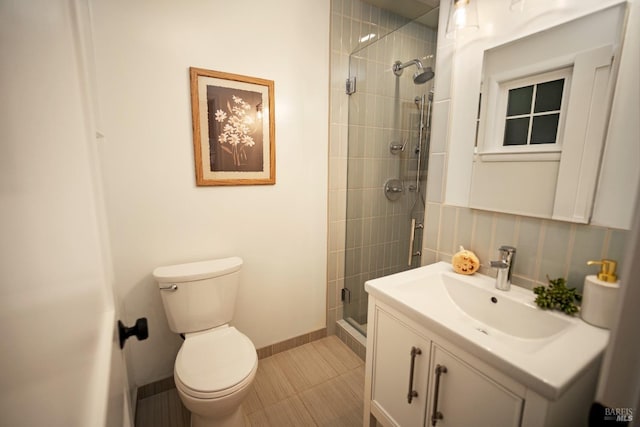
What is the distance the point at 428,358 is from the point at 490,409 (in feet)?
0.69

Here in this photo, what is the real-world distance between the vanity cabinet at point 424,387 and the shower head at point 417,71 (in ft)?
4.69

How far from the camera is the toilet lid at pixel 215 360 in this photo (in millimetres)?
1180

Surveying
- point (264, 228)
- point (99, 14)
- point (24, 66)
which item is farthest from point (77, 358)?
point (99, 14)

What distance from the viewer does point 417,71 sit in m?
1.76

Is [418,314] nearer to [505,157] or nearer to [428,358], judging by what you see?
[428,358]

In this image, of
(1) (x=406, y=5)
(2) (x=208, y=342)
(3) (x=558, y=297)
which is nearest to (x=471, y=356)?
(3) (x=558, y=297)

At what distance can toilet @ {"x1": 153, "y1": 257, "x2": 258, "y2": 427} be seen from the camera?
1168 mm

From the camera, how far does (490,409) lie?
791 millimetres

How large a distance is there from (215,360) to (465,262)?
1.29 m

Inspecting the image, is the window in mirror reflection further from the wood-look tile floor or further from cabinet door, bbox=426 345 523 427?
the wood-look tile floor

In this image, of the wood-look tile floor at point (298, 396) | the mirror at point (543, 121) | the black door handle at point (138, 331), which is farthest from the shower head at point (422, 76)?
the wood-look tile floor at point (298, 396)

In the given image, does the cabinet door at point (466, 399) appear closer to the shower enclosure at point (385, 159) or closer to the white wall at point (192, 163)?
the shower enclosure at point (385, 159)

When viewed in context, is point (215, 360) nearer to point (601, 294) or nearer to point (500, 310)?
point (500, 310)

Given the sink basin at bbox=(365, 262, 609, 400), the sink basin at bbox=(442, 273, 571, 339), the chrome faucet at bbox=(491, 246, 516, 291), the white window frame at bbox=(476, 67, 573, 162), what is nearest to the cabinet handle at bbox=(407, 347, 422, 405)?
the sink basin at bbox=(365, 262, 609, 400)
